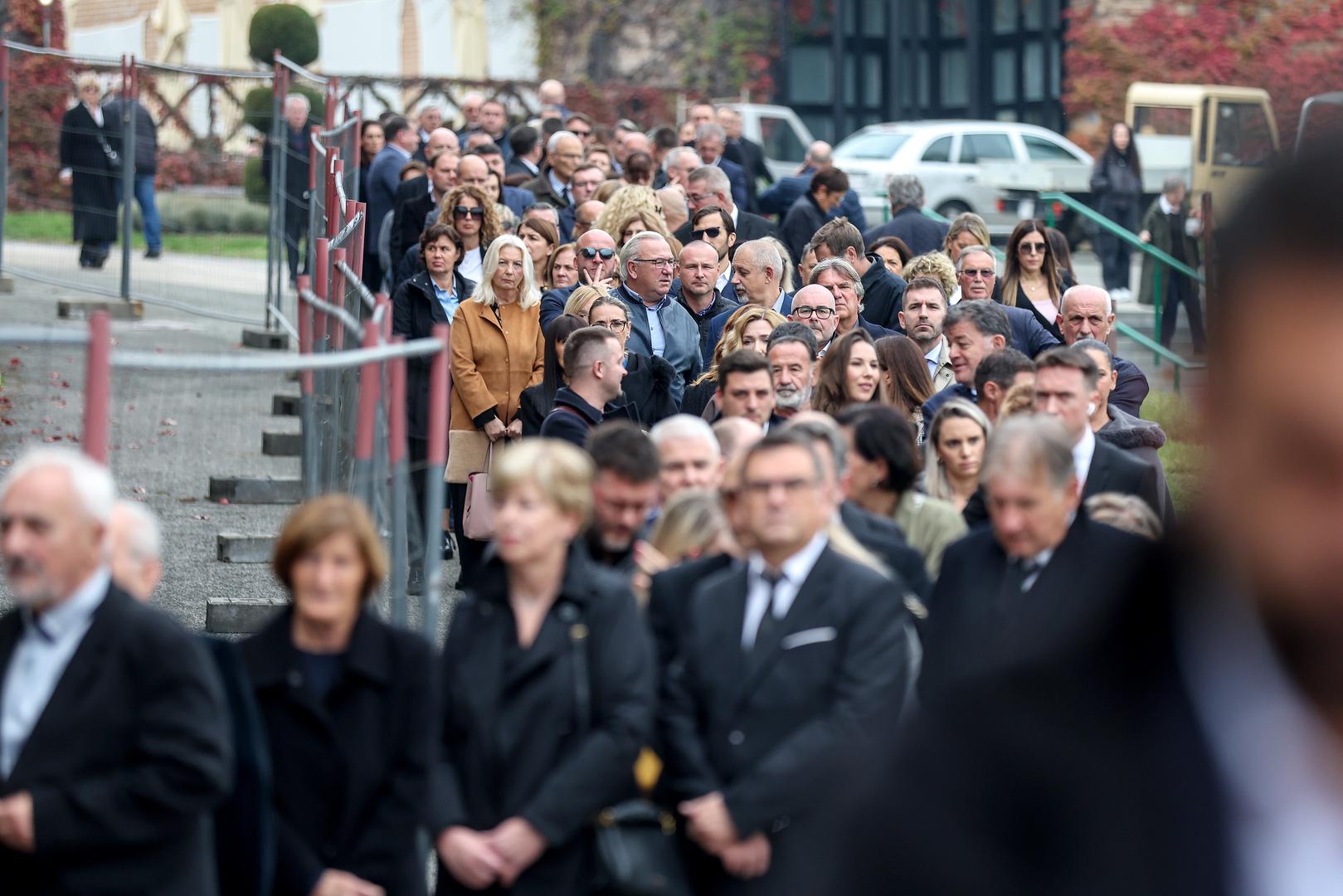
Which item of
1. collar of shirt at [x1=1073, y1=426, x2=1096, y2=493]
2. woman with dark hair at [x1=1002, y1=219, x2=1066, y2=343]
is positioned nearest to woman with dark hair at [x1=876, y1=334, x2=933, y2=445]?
collar of shirt at [x1=1073, y1=426, x2=1096, y2=493]

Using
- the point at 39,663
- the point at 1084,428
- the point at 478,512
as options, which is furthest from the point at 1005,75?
the point at 39,663

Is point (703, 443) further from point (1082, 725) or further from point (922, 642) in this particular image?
point (1082, 725)

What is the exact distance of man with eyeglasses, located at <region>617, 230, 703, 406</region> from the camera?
992 cm

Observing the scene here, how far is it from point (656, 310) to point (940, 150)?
19682mm

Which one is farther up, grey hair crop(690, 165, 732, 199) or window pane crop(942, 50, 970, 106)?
window pane crop(942, 50, 970, 106)

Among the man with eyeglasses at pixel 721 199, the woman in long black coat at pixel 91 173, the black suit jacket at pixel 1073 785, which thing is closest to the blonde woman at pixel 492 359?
the man with eyeglasses at pixel 721 199

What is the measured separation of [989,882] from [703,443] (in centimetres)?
512

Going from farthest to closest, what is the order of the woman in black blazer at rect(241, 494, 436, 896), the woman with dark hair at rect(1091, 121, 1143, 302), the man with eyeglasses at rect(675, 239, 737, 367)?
the woman with dark hair at rect(1091, 121, 1143, 302) < the man with eyeglasses at rect(675, 239, 737, 367) < the woman in black blazer at rect(241, 494, 436, 896)

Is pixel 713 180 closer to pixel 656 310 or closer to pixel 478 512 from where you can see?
pixel 656 310

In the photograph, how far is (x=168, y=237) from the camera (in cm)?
1802

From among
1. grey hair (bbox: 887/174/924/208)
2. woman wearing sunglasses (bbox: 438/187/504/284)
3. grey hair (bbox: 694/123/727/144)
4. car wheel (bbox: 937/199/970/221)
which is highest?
car wheel (bbox: 937/199/970/221)

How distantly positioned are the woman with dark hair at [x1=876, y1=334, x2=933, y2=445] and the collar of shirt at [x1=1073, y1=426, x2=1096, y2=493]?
1.37 m

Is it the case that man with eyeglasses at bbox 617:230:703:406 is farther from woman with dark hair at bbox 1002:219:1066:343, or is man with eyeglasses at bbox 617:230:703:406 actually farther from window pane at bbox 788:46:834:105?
window pane at bbox 788:46:834:105

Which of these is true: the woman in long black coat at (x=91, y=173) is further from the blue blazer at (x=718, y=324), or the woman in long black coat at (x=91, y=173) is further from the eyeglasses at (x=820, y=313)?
the eyeglasses at (x=820, y=313)
